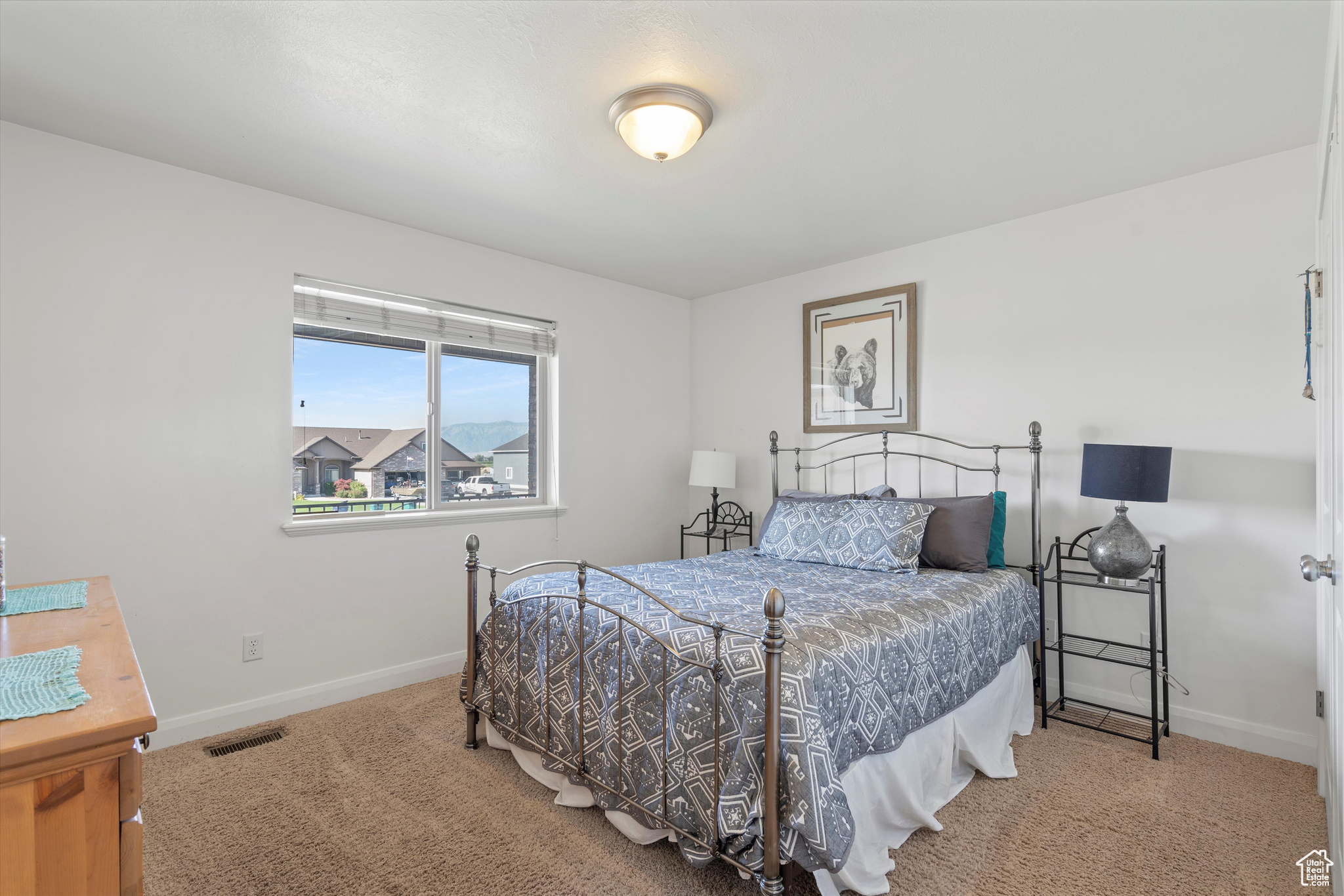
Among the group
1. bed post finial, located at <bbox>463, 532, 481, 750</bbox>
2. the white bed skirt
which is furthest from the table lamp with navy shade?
bed post finial, located at <bbox>463, 532, 481, 750</bbox>

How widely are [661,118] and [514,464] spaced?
2.41 meters

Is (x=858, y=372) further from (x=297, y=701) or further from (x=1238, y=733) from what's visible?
(x=297, y=701)

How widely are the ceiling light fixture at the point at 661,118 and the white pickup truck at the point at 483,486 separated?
2.24m

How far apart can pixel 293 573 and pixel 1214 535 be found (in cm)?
413

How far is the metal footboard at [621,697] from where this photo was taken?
5.11ft

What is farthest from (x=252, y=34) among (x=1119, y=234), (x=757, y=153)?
(x=1119, y=234)

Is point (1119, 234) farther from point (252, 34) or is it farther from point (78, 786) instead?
point (78, 786)

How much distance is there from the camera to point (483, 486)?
3.88m

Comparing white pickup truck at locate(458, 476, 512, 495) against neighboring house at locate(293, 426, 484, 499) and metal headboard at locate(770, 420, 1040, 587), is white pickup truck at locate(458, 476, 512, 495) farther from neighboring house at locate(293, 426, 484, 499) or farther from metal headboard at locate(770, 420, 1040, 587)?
metal headboard at locate(770, 420, 1040, 587)

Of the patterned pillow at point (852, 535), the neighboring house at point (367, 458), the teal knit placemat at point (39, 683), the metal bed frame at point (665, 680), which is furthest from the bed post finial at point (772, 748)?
the neighboring house at point (367, 458)

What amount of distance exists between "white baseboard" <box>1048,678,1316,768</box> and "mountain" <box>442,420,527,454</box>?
3.46 metres

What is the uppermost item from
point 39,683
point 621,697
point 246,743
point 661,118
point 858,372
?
point 661,118

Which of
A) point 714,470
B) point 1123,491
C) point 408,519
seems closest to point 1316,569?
point 1123,491

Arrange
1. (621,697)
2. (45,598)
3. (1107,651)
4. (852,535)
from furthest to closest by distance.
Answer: (852,535) < (1107,651) < (621,697) < (45,598)
